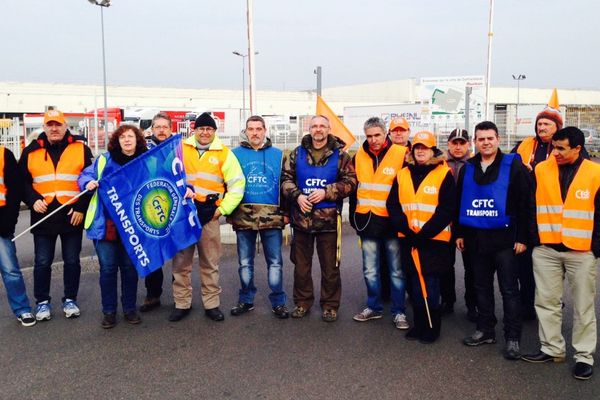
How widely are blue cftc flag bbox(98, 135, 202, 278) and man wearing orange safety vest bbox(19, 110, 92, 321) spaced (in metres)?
0.39

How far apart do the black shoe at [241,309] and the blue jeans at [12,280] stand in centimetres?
201

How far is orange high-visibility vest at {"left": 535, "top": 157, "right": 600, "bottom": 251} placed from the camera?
13.5 feet

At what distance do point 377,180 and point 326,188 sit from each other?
0.49 m

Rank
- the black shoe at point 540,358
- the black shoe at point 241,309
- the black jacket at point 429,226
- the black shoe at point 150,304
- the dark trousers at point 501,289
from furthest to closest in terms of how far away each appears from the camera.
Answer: the black shoe at point 150,304 → the black shoe at point 241,309 → the black jacket at point 429,226 → the dark trousers at point 501,289 → the black shoe at point 540,358

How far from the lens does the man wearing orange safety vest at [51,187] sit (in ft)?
17.3

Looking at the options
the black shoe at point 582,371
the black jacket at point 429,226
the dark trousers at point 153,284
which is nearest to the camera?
the black shoe at point 582,371

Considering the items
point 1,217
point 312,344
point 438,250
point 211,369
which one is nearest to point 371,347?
point 312,344

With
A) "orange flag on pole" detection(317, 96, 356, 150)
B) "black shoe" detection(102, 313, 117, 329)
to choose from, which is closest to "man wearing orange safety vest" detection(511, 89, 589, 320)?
"orange flag on pole" detection(317, 96, 356, 150)

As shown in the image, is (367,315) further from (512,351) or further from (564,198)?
(564,198)

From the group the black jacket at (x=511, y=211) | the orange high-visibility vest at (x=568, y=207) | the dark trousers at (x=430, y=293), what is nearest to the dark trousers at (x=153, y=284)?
the dark trousers at (x=430, y=293)

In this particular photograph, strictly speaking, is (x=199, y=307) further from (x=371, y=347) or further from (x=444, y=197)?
(x=444, y=197)

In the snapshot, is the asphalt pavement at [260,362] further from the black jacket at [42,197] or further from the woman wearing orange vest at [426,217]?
the black jacket at [42,197]

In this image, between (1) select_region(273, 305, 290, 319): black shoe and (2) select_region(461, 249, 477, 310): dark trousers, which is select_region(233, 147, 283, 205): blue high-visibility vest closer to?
(1) select_region(273, 305, 290, 319): black shoe

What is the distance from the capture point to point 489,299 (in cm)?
473
